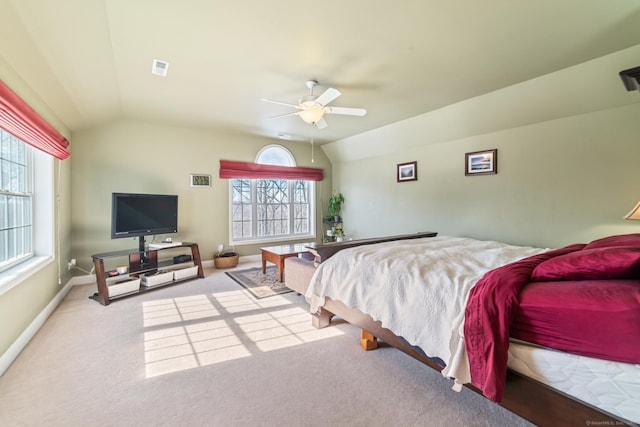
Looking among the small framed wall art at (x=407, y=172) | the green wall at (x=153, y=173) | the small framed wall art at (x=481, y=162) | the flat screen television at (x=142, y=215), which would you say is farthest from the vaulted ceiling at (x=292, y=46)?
the small framed wall art at (x=407, y=172)

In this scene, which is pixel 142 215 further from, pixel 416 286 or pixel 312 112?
pixel 416 286

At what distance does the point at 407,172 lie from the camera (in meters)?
5.00

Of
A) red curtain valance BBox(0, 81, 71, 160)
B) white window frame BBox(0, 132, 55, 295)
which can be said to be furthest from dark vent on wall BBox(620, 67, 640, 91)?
white window frame BBox(0, 132, 55, 295)

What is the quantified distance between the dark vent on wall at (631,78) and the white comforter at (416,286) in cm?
163

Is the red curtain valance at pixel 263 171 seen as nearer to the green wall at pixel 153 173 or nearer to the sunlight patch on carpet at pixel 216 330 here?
the green wall at pixel 153 173

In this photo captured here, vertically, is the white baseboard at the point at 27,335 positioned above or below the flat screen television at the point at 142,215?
below

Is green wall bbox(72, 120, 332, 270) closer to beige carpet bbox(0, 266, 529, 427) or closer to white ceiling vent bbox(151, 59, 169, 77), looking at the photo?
beige carpet bbox(0, 266, 529, 427)

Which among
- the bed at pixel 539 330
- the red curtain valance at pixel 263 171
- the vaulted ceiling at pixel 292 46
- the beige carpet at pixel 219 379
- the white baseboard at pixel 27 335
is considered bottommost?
the beige carpet at pixel 219 379

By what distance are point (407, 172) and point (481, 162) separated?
126 centimetres

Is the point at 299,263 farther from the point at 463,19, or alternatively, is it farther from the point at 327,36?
the point at 463,19

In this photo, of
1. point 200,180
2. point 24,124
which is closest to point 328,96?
point 24,124

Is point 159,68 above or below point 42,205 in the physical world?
above

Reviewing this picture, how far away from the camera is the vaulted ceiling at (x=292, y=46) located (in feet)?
6.25

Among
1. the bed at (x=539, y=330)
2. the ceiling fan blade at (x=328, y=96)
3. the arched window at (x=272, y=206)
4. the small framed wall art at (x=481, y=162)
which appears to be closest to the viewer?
the bed at (x=539, y=330)
